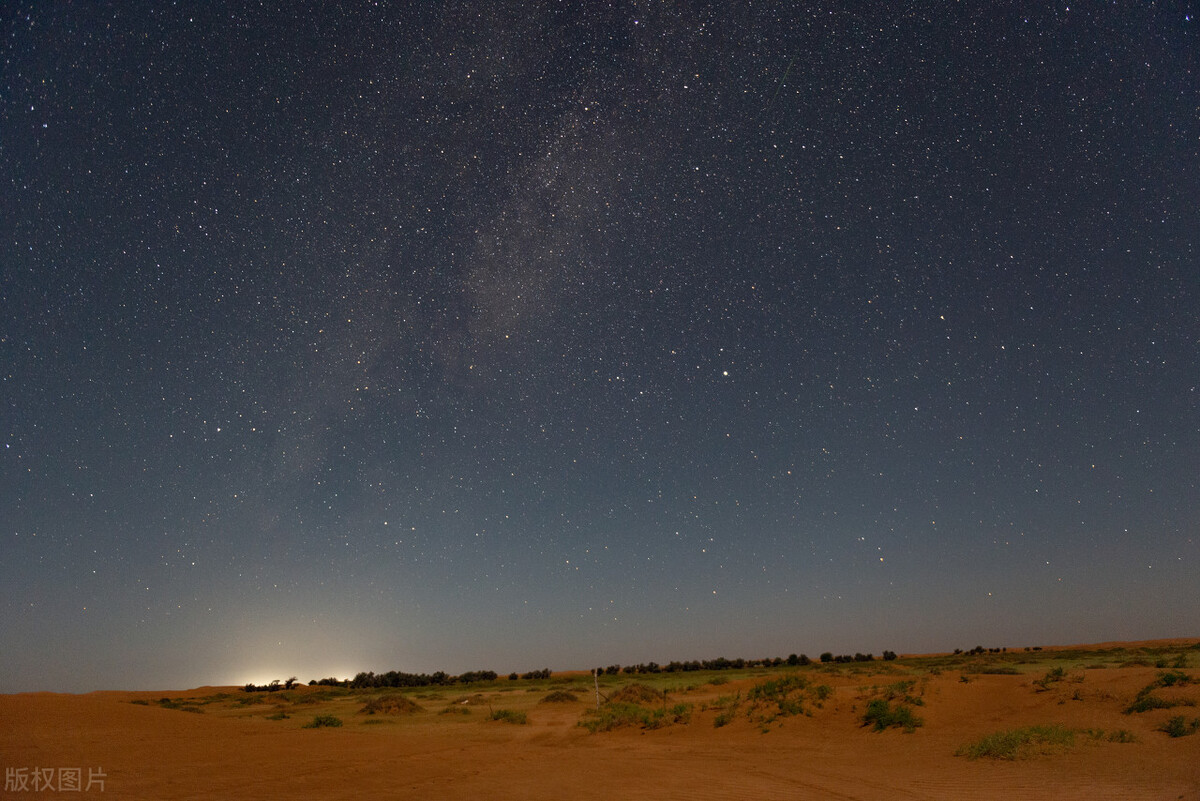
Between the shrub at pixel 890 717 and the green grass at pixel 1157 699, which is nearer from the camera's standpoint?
the green grass at pixel 1157 699

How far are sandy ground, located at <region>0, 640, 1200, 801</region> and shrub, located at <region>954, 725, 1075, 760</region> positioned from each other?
29cm

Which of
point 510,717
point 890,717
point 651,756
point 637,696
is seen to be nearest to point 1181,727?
point 890,717

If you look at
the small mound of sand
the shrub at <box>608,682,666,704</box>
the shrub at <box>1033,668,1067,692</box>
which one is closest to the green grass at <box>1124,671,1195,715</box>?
the shrub at <box>1033,668,1067,692</box>

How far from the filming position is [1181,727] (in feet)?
43.0

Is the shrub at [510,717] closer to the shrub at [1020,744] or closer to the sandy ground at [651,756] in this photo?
the sandy ground at [651,756]

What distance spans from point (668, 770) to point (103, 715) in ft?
45.6

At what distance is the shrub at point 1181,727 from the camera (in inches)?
512

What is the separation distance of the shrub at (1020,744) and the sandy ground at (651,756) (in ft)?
0.96

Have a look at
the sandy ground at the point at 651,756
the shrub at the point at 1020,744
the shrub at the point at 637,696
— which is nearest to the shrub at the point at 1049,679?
the sandy ground at the point at 651,756

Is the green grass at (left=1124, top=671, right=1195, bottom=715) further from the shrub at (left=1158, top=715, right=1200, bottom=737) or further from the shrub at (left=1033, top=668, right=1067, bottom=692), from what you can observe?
the shrub at (left=1033, top=668, right=1067, bottom=692)

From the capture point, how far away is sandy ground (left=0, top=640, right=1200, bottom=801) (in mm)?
10383

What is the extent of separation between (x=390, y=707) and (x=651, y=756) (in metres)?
17.3

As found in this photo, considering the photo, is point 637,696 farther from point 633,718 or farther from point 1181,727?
point 1181,727

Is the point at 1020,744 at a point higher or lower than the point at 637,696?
higher
